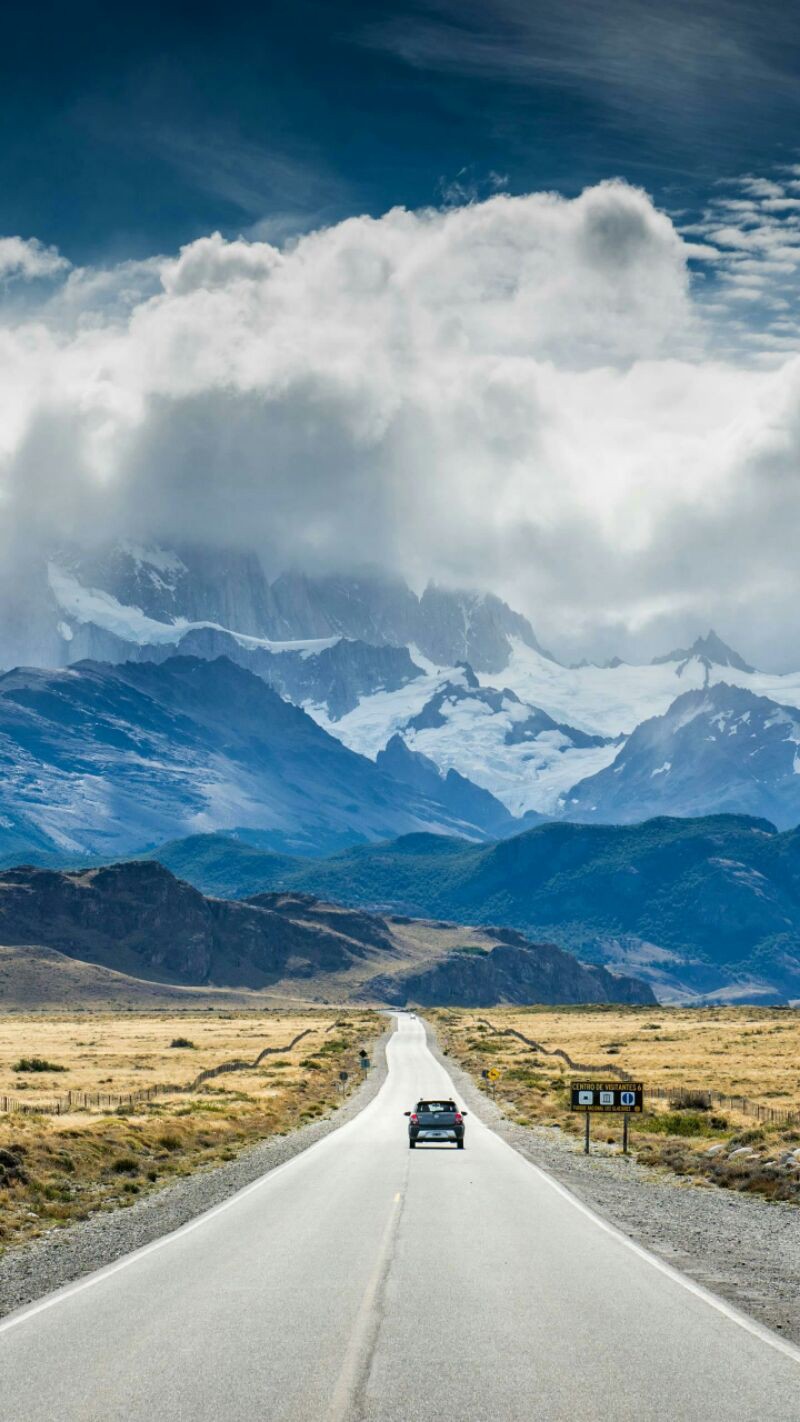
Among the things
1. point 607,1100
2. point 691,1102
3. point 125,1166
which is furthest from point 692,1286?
point 691,1102

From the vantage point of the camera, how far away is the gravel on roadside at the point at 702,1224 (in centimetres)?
1814

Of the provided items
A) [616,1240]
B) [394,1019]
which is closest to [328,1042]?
[394,1019]

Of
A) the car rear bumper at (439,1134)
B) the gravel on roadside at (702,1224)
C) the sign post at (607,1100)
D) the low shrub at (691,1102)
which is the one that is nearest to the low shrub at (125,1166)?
the car rear bumper at (439,1134)

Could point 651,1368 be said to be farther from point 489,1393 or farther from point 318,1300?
point 318,1300

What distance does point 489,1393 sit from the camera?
12.1 m

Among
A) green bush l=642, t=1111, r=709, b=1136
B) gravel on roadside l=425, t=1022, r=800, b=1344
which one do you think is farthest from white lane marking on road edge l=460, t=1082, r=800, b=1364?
green bush l=642, t=1111, r=709, b=1136

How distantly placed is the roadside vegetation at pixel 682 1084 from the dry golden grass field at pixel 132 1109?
1036 cm

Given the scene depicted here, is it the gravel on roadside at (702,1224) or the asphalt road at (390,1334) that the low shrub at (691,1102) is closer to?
the gravel on roadside at (702,1224)

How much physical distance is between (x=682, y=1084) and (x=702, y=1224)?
1775 inches

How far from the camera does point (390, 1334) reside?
1454cm

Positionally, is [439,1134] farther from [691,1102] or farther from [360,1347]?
[360,1347]

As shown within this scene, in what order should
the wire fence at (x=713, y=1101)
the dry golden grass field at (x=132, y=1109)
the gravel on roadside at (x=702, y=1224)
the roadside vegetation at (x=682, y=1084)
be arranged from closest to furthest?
the gravel on roadside at (x=702, y=1224) < the dry golden grass field at (x=132, y=1109) < the roadside vegetation at (x=682, y=1084) < the wire fence at (x=713, y=1101)

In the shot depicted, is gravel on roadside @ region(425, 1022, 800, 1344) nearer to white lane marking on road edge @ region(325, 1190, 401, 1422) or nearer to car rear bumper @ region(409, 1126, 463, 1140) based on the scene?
car rear bumper @ region(409, 1126, 463, 1140)

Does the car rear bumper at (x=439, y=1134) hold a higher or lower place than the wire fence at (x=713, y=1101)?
lower
